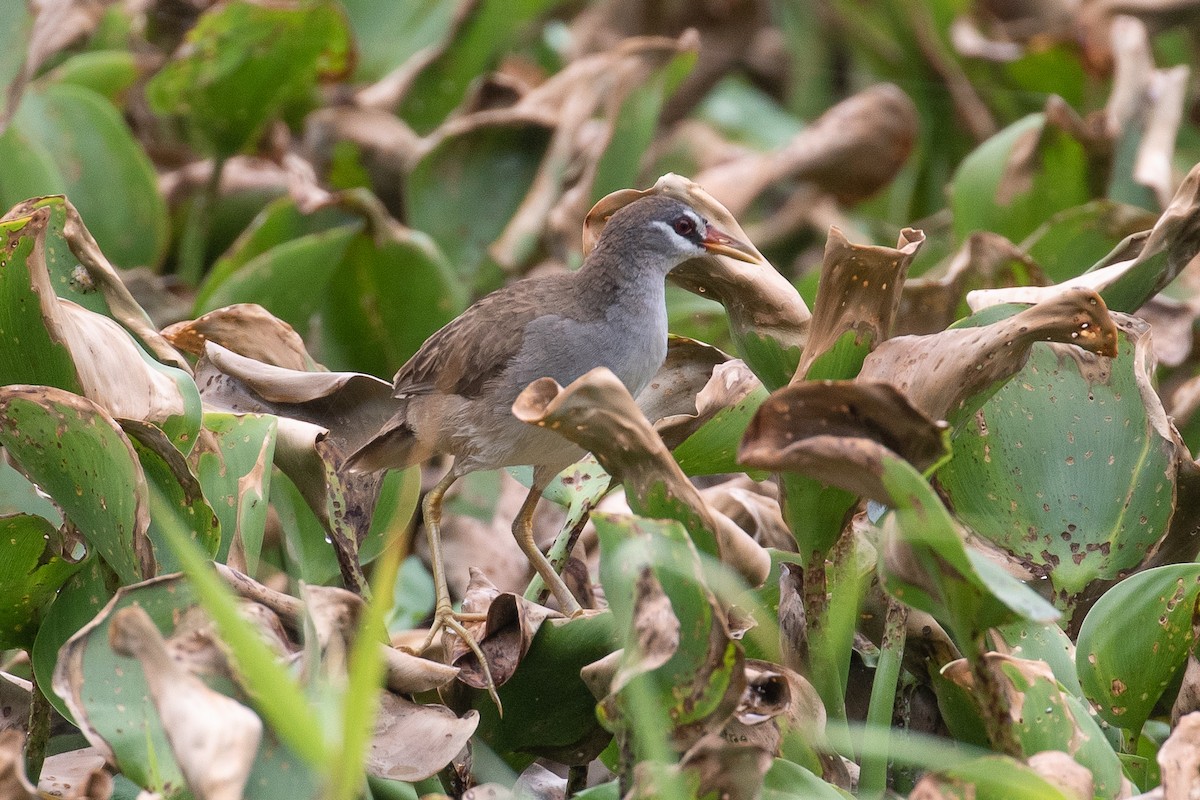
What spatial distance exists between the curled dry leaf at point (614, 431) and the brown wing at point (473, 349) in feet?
2.44

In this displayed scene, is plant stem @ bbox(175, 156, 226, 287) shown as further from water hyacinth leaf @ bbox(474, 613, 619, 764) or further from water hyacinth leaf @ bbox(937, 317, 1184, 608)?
water hyacinth leaf @ bbox(937, 317, 1184, 608)

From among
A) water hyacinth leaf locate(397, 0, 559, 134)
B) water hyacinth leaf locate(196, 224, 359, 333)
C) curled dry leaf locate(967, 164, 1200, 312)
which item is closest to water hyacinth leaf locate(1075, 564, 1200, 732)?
curled dry leaf locate(967, 164, 1200, 312)

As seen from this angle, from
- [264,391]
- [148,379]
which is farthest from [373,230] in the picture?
[148,379]

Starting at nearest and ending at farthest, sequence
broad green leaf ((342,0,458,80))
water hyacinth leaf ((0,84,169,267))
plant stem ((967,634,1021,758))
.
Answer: plant stem ((967,634,1021,758))
water hyacinth leaf ((0,84,169,267))
broad green leaf ((342,0,458,80))

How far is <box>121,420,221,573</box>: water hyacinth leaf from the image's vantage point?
63.4 inches

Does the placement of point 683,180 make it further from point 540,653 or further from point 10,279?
point 10,279

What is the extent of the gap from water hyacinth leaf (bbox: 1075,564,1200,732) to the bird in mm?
774

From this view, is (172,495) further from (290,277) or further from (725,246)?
(290,277)

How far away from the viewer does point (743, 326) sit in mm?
1809

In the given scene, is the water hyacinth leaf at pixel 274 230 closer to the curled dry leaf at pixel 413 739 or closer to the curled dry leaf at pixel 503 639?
the curled dry leaf at pixel 503 639

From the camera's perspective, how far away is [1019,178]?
330cm

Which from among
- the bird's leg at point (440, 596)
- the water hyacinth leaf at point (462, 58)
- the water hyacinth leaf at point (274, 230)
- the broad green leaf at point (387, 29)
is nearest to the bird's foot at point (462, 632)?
the bird's leg at point (440, 596)

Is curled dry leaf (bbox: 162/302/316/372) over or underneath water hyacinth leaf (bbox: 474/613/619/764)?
over

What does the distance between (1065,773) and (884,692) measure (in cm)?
27
